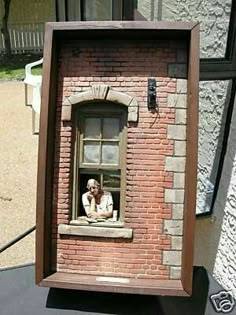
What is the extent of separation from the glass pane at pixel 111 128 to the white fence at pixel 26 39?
48.2ft

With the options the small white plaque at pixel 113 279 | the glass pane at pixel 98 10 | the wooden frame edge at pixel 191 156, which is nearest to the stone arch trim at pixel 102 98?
the wooden frame edge at pixel 191 156

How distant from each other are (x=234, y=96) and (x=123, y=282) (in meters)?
1.55

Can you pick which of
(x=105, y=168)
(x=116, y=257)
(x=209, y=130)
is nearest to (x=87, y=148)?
(x=105, y=168)

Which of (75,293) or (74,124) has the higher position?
(74,124)

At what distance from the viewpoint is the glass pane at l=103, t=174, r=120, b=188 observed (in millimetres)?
2566

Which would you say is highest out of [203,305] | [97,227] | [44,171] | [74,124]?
[74,124]

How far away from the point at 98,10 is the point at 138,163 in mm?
4095

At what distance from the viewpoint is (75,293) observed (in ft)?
9.00

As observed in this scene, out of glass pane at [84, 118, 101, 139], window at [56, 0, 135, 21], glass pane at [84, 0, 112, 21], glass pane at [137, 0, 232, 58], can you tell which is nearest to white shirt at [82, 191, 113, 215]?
glass pane at [84, 118, 101, 139]

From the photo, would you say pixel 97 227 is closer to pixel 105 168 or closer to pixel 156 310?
pixel 105 168

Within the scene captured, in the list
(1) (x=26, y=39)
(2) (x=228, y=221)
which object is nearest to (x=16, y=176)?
(2) (x=228, y=221)

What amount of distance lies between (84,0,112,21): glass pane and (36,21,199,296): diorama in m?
3.03

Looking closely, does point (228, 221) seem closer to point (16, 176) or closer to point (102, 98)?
point (102, 98)

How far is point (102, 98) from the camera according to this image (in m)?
2.46
